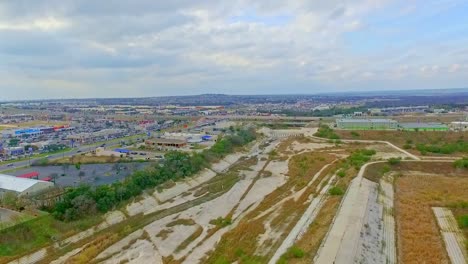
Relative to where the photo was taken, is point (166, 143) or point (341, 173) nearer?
point (341, 173)

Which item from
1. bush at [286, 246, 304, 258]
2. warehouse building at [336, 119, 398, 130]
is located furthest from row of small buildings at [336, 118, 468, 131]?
bush at [286, 246, 304, 258]

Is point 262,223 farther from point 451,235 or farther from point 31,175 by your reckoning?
point 31,175

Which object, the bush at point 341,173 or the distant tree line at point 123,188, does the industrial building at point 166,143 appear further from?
the bush at point 341,173

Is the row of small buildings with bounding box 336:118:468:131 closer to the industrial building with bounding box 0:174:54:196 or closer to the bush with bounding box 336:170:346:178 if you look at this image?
the bush with bounding box 336:170:346:178

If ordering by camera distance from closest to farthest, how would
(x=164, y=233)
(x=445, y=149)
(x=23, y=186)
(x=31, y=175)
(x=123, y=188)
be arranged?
(x=164, y=233) → (x=123, y=188) → (x=23, y=186) → (x=31, y=175) → (x=445, y=149)

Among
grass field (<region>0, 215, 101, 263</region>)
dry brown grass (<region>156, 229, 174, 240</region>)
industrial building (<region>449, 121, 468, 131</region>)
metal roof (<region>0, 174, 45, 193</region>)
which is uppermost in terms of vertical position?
industrial building (<region>449, 121, 468, 131</region>)

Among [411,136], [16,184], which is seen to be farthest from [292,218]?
Answer: [411,136]

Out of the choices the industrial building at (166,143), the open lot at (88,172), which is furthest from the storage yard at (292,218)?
the industrial building at (166,143)
